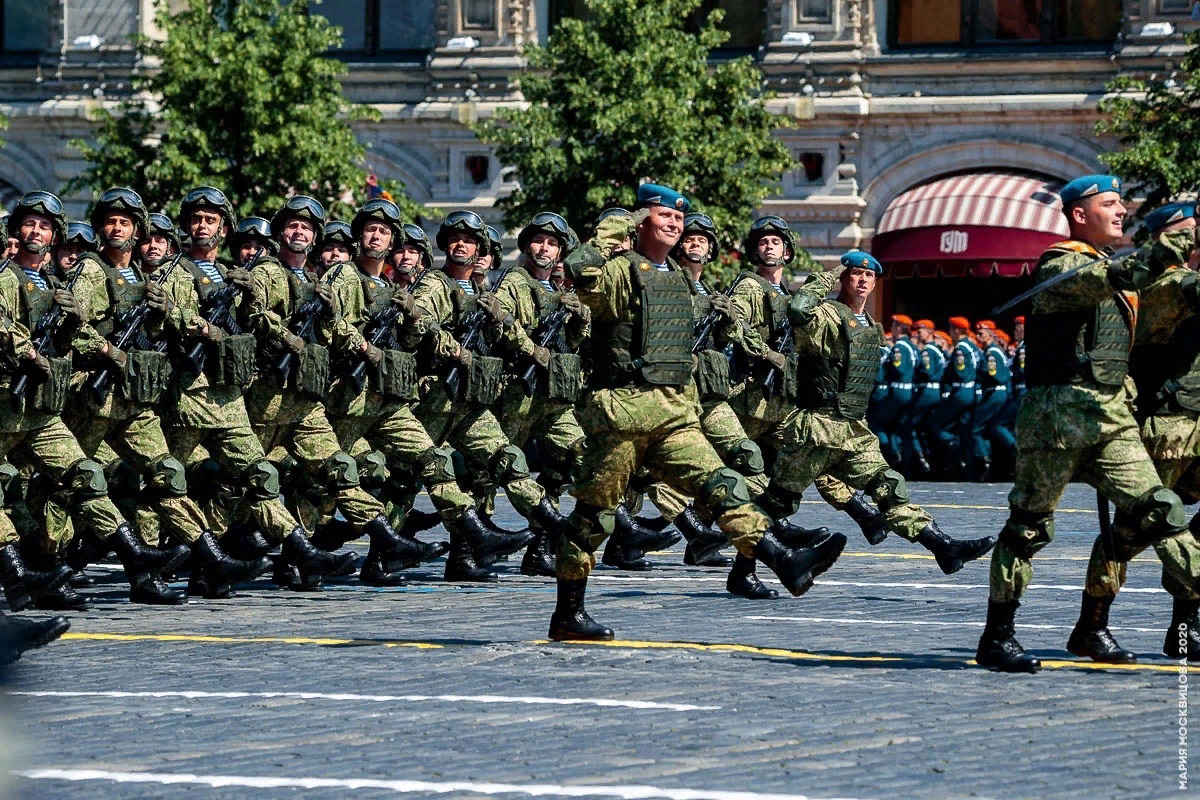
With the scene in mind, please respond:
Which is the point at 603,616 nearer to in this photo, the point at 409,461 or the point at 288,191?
the point at 409,461

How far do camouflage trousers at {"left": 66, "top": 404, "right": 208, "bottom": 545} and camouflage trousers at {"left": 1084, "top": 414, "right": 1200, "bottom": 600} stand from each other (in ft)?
14.8

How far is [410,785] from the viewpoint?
270 inches

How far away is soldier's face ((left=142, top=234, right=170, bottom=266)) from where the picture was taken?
1281 centimetres

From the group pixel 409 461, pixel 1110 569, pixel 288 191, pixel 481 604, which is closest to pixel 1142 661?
pixel 1110 569

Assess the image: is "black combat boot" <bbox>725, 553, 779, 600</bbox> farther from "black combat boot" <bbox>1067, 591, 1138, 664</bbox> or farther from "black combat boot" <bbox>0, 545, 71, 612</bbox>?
"black combat boot" <bbox>0, 545, 71, 612</bbox>

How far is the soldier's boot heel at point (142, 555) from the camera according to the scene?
11695 millimetres

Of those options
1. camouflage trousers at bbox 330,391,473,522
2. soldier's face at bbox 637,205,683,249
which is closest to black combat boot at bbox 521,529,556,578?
camouflage trousers at bbox 330,391,473,522

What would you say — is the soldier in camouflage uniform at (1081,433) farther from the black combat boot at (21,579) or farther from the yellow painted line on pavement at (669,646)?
the black combat boot at (21,579)

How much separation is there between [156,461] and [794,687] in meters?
4.21

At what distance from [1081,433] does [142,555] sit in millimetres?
4796

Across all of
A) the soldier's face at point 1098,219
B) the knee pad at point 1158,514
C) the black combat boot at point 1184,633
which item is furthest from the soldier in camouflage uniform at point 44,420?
the knee pad at point 1158,514

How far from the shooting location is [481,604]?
1168 centimetres

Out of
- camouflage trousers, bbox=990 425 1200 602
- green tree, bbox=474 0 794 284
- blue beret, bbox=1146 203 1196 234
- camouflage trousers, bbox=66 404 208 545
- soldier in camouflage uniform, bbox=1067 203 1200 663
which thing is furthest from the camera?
green tree, bbox=474 0 794 284

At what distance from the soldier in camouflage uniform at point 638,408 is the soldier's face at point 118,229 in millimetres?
2981
